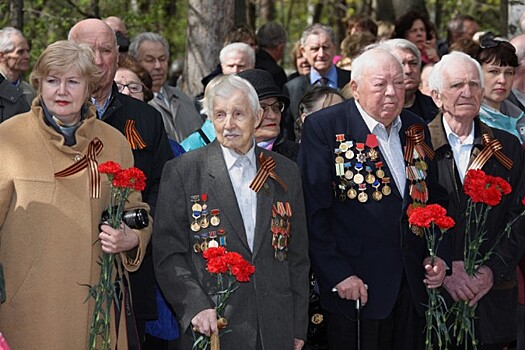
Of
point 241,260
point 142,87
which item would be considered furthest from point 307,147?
point 142,87

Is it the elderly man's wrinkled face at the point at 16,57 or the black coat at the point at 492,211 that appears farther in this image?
the elderly man's wrinkled face at the point at 16,57

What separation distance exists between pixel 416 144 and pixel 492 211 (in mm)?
735

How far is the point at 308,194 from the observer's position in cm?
642

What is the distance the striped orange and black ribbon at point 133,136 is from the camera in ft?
21.7

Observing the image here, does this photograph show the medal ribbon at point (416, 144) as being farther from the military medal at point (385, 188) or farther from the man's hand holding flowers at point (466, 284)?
the man's hand holding flowers at point (466, 284)

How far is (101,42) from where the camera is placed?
7020 mm

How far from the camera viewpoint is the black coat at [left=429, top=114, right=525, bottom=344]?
22.6 feet

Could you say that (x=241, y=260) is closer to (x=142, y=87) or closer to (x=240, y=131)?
(x=240, y=131)

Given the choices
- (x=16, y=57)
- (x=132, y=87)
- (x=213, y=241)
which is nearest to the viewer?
(x=213, y=241)

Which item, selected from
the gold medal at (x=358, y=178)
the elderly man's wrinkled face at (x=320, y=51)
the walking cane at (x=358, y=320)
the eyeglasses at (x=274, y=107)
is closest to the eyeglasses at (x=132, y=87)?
the eyeglasses at (x=274, y=107)

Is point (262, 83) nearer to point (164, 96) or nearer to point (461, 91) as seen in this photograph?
point (461, 91)

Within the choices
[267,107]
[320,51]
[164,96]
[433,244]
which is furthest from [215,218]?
[320,51]

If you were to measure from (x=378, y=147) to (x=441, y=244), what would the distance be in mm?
697

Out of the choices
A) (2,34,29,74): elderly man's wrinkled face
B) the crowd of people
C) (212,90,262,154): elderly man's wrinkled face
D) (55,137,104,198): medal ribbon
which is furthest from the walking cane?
(2,34,29,74): elderly man's wrinkled face
